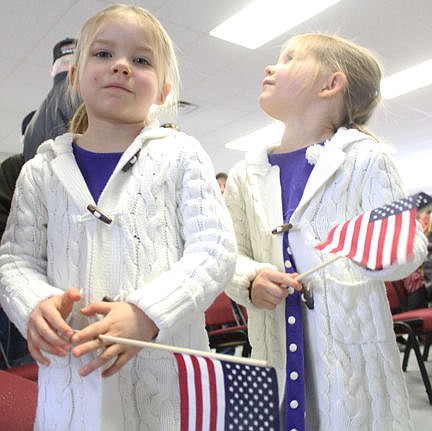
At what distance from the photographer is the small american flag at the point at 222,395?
652 millimetres

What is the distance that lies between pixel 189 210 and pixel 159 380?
27 cm

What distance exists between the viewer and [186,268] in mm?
741

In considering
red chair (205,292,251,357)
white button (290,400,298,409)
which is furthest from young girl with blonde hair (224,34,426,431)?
red chair (205,292,251,357)

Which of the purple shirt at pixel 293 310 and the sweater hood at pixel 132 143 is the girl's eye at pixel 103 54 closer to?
the sweater hood at pixel 132 143

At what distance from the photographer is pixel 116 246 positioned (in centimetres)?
81

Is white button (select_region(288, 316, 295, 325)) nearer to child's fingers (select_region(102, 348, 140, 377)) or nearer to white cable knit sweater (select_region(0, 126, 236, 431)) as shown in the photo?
white cable knit sweater (select_region(0, 126, 236, 431))

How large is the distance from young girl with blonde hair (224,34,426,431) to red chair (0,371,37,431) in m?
0.49

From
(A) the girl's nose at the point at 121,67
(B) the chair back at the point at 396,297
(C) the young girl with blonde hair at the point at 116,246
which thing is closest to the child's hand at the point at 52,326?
(C) the young girl with blonde hair at the point at 116,246

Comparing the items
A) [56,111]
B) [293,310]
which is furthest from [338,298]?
[56,111]

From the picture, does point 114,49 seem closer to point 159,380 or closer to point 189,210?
point 189,210

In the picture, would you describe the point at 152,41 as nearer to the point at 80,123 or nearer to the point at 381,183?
the point at 80,123

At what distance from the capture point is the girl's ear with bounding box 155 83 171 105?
1.00m

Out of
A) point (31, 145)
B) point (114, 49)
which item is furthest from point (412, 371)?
point (114, 49)

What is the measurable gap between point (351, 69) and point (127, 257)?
0.85 metres
